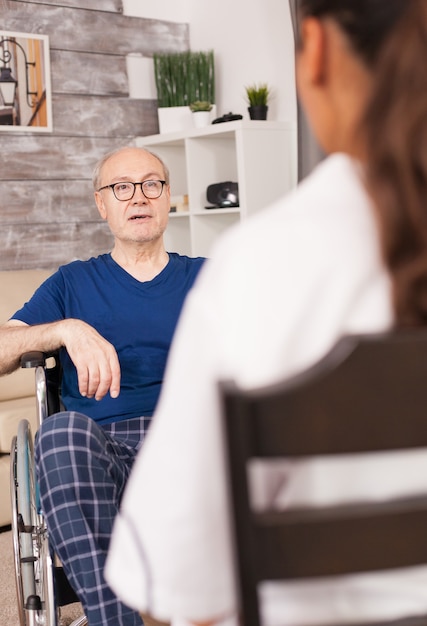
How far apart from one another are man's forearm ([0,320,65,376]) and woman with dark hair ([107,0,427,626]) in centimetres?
116

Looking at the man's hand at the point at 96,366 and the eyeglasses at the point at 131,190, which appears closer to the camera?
the man's hand at the point at 96,366

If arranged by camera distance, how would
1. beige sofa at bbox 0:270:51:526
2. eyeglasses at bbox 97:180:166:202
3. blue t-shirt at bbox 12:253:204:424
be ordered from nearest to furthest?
blue t-shirt at bbox 12:253:204:424 → eyeglasses at bbox 97:180:166:202 → beige sofa at bbox 0:270:51:526

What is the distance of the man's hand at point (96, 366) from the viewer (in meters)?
1.74

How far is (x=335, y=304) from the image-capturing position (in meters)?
0.73

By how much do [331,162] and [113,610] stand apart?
1.11 metres

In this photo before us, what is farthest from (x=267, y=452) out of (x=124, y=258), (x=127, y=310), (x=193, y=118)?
(x=193, y=118)

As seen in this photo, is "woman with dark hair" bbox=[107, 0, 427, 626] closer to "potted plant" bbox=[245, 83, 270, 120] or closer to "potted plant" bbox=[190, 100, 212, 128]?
"potted plant" bbox=[245, 83, 270, 120]

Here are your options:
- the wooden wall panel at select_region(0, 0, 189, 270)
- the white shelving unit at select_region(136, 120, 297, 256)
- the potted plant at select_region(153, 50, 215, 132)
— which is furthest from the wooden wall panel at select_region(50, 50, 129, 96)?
the white shelving unit at select_region(136, 120, 297, 256)

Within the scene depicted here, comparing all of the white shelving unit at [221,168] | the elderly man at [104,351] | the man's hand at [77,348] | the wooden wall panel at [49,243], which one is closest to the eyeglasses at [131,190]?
the elderly man at [104,351]

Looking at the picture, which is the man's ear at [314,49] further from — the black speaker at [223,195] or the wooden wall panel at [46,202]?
the wooden wall panel at [46,202]

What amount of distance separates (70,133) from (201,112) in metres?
0.60

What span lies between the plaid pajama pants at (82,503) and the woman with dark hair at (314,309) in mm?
875

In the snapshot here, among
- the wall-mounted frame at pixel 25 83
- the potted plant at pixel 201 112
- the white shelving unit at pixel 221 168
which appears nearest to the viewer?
the white shelving unit at pixel 221 168

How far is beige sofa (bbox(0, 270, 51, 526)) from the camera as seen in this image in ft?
10.4
